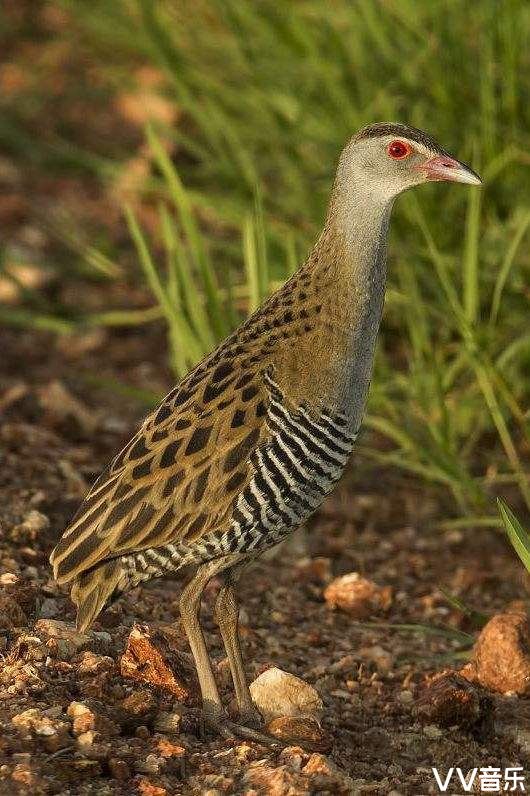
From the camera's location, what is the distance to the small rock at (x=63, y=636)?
4.06 m

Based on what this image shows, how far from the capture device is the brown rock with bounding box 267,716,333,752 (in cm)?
389

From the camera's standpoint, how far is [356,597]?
5086 millimetres

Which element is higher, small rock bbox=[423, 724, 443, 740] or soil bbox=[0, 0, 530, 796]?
soil bbox=[0, 0, 530, 796]

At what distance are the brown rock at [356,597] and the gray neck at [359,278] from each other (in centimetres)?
106

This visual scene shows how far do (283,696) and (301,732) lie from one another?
0.22 metres

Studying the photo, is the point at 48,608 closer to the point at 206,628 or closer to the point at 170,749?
the point at 206,628

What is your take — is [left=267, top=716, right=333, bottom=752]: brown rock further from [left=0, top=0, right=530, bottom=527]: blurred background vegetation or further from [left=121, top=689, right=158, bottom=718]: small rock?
[left=0, top=0, right=530, bottom=527]: blurred background vegetation

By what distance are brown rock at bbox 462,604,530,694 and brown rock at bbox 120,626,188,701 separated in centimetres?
92

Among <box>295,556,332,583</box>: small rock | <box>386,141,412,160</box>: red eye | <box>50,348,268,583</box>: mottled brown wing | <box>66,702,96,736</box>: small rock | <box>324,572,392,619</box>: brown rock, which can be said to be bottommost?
<box>66,702,96,736</box>: small rock

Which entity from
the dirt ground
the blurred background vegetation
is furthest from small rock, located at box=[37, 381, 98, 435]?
the blurred background vegetation

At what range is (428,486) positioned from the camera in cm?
590

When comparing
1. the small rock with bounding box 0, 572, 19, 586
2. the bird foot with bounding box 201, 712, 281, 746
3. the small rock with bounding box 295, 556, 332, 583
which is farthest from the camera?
the small rock with bounding box 295, 556, 332, 583

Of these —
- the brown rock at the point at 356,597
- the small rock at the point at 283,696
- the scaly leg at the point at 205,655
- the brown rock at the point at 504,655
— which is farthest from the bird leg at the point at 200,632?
the brown rock at the point at 356,597

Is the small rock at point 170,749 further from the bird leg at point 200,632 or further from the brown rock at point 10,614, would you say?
the brown rock at point 10,614
